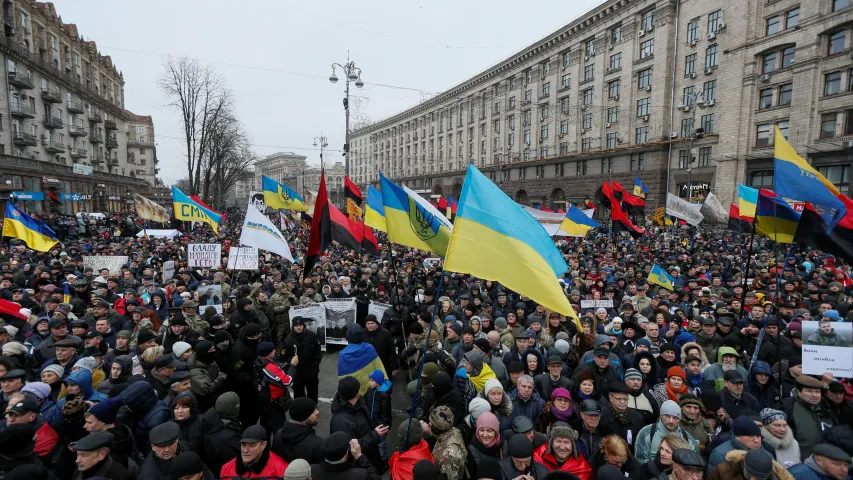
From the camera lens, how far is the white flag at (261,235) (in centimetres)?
872

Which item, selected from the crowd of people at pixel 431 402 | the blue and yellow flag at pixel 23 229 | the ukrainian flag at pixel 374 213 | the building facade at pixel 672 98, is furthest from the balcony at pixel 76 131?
the ukrainian flag at pixel 374 213

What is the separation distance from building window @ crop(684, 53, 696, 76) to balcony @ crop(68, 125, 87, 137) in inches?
2372

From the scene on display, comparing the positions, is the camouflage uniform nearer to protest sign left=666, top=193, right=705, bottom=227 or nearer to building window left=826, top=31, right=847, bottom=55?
protest sign left=666, top=193, right=705, bottom=227

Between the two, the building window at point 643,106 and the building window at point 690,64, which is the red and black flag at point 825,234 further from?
the building window at point 643,106

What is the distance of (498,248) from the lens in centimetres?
399

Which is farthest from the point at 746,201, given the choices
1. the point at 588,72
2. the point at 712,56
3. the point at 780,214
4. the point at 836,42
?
the point at 588,72

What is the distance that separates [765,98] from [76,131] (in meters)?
64.3

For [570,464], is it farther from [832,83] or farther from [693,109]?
[693,109]

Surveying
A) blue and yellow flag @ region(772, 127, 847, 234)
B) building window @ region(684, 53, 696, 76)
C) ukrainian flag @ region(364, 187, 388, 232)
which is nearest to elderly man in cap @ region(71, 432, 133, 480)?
ukrainian flag @ region(364, 187, 388, 232)

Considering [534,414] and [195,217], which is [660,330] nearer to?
[534,414]

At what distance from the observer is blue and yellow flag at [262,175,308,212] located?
13.2 metres

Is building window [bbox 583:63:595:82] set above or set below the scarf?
above

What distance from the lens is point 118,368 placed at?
4359 millimetres

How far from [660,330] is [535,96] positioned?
46.3m
